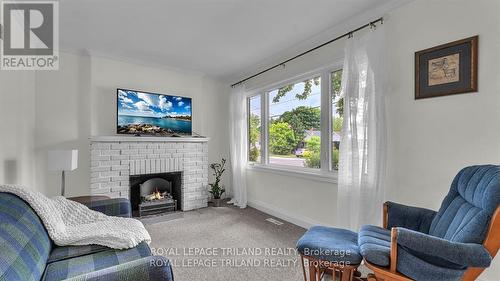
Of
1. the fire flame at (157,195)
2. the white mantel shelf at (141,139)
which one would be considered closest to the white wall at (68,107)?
the white mantel shelf at (141,139)

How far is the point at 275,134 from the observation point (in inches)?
152

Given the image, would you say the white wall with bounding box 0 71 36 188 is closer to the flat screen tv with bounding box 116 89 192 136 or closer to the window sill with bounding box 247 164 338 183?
the flat screen tv with bounding box 116 89 192 136

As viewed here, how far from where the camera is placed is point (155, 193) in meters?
3.93

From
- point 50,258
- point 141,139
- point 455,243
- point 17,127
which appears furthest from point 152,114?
point 455,243

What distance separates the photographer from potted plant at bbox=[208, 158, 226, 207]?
430 centimetres

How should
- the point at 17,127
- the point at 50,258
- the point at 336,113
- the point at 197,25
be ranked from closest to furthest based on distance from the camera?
the point at 50,258 → the point at 17,127 → the point at 197,25 → the point at 336,113

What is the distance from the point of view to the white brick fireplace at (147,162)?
334cm

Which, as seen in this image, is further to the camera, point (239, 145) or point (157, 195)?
point (239, 145)

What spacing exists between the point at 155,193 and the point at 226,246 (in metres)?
1.91

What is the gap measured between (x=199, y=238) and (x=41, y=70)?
10.0 ft

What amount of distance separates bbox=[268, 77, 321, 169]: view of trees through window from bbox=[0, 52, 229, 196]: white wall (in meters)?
1.87

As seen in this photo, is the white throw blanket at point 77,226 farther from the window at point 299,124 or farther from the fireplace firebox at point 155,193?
the window at point 299,124

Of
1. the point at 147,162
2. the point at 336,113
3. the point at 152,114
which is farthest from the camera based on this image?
the point at 152,114

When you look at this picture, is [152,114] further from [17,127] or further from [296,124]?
[296,124]
